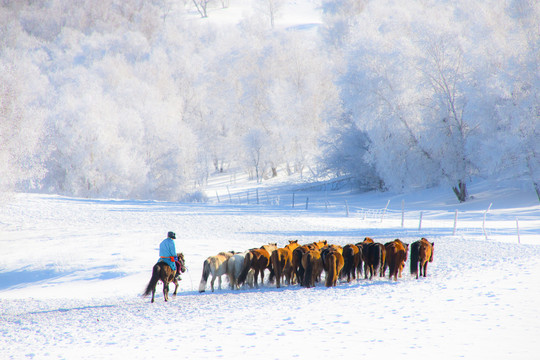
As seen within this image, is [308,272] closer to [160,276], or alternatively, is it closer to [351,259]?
[351,259]

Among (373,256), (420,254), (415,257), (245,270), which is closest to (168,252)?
(245,270)

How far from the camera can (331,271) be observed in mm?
12023

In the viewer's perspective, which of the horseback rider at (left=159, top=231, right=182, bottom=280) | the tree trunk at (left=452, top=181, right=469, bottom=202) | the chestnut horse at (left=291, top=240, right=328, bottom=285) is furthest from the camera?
the tree trunk at (left=452, top=181, right=469, bottom=202)

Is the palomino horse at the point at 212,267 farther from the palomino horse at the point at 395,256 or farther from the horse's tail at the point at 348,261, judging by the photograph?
the palomino horse at the point at 395,256

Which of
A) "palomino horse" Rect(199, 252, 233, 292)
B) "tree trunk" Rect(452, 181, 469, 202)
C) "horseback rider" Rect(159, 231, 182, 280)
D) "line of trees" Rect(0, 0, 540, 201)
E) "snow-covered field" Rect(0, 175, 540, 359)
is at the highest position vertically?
"line of trees" Rect(0, 0, 540, 201)

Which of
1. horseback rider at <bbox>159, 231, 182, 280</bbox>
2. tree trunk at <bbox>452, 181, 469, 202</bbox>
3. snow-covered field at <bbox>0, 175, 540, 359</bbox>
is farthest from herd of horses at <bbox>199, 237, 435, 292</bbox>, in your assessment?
tree trunk at <bbox>452, 181, 469, 202</bbox>

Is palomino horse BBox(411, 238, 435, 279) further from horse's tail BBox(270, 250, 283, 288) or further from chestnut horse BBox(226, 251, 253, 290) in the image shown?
chestnut horse BBox(226, 251, 253, 290)

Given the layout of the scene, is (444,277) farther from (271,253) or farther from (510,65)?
(510,65)

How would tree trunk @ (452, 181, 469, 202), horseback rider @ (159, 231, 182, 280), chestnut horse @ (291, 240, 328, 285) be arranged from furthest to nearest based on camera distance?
1. tree trunk @ (452, 181, 469, 202)
2. chestnut horse @ (291, 240, 328, 285)
3. horseback rider @ (159, 231, 182, 280)

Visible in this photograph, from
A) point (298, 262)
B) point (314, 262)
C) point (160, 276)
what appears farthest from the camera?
point (298, 262)

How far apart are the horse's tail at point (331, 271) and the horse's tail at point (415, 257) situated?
1.93m

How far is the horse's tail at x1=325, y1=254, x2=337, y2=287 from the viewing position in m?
11.9

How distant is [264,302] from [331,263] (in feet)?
6.97

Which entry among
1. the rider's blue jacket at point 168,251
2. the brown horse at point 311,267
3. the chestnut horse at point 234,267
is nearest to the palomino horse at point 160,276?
the rider's blue jacket at point 168,251
